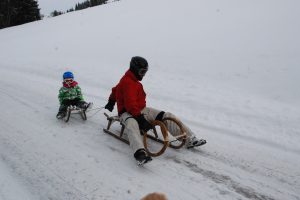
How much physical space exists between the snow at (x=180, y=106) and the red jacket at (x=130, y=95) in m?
0.69

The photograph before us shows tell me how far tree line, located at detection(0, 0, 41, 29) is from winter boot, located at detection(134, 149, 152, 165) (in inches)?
1638

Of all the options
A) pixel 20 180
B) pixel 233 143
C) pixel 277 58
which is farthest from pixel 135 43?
pixel 20 180

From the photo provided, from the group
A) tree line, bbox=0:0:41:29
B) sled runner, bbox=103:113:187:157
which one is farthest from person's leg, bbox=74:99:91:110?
tree line, bbox=0:0:41:29

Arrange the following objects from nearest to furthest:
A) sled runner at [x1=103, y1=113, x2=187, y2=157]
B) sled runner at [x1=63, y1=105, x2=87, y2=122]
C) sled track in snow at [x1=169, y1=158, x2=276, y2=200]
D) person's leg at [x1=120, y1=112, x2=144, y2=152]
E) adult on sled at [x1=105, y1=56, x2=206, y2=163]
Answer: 1. sled track in snow at [x1=169, y1=158, x2=276, y2=200]
2. person's leg at [x1=120, y1=112, x2=144, y2=152]
3. sled runner at [x1=103, y1=113, x2=187, y2=157]
4. adult on sled at [x1=105, y1=56, x2=206, y2=163]
5. sled runner at [x1=63, y1=105, x2=87, y2=122]

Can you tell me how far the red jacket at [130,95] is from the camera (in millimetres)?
5254

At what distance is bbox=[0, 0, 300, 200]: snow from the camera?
439 centimetres

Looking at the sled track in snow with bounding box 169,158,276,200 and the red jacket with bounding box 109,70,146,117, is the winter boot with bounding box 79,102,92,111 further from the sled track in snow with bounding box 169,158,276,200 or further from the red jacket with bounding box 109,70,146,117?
the sled track in snow with bounding box 169,158,276,200

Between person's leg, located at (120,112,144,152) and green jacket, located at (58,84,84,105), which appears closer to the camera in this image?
person's leg, located at (120,112,144,152)

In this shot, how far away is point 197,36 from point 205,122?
788 centimetres

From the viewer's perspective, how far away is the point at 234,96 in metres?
8.36

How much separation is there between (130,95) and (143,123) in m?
0.51

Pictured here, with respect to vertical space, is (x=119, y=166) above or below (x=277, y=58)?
below

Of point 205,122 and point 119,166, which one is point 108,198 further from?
point 205,122

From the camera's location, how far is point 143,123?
5.20m
